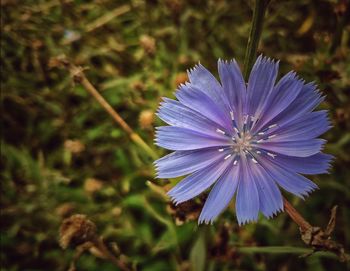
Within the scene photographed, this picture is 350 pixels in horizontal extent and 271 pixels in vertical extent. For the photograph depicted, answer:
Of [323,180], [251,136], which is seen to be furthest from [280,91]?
[323,180]

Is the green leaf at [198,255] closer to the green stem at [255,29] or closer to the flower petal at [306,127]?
the flower petal at [306,127]

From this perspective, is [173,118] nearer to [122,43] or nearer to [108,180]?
[108,180]

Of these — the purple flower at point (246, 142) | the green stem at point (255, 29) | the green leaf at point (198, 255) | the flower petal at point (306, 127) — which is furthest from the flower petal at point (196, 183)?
the green leaf at point (198, 255)

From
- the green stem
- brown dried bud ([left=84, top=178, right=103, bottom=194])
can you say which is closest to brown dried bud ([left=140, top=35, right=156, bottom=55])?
brown dried bud ([left=84, top=178, right=103, bottom=194])

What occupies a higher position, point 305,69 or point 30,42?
point 30,42

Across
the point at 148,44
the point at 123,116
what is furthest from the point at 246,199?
the point at 123,116

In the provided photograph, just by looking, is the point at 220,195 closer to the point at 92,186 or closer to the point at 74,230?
the point at 74,230

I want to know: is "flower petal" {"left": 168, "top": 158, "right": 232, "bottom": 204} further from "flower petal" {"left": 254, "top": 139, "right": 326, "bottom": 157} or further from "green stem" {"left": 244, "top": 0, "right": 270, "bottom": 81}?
"green stem" {"left": 244, "top": 0, "right": 270, "bottom": 81}
